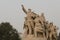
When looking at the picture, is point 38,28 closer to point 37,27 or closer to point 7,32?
point 37,27

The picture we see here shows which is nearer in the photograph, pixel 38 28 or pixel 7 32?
pixel 38 28

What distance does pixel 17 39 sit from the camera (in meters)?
46.8

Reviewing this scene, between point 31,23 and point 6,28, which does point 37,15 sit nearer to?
point 31,23

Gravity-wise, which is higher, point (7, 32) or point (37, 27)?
point (37, 27)

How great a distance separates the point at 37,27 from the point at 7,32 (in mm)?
21223

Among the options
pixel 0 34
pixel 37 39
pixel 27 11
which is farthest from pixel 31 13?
pixel 0 34

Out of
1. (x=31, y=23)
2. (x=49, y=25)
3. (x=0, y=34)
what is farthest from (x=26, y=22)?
(x=0, y=34)

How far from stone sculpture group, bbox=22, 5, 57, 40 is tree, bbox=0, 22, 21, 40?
1851 centimetres

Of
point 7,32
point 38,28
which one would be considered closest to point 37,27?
point 38,28

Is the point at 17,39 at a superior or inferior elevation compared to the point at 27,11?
inferior

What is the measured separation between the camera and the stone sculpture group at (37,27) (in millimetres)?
26344

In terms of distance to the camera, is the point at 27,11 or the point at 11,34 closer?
the point at 27,11

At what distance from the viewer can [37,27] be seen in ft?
86.2

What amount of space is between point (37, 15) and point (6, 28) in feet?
68.4
